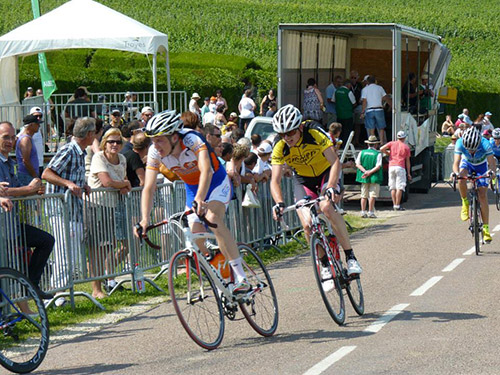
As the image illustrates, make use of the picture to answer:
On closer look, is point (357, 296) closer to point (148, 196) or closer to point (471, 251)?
point (148, 196)

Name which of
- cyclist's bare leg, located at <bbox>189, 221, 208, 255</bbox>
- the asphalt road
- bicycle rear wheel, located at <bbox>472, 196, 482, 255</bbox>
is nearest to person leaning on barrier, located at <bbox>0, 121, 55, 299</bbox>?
the asphalt road

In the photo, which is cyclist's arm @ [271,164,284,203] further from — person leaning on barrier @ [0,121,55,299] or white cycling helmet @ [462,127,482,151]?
white cycling helmet @ [462,127,482,151]

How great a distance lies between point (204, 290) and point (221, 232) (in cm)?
49

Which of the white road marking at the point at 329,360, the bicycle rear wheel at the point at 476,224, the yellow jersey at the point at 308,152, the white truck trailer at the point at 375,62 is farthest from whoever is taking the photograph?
the white truck trailer at the point at 375,62

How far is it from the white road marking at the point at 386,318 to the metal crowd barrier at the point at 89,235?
1.94 meters

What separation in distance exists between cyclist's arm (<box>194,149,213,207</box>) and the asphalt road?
1278mm

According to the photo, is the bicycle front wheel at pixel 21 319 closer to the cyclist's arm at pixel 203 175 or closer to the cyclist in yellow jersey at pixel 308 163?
the cyclist's arm at pixel 203 175

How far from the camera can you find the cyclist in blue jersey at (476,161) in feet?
47.9

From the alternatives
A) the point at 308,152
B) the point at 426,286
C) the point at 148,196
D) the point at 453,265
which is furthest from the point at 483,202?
the point at 148,196

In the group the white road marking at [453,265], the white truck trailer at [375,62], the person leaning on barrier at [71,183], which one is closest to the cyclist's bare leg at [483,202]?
the white road marking at [453,265]

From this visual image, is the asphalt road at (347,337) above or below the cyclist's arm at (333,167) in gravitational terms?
below

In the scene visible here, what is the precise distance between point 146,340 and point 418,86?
58.0ft

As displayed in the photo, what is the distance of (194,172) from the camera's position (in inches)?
323

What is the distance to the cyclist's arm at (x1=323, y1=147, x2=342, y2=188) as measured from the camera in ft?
29.7
